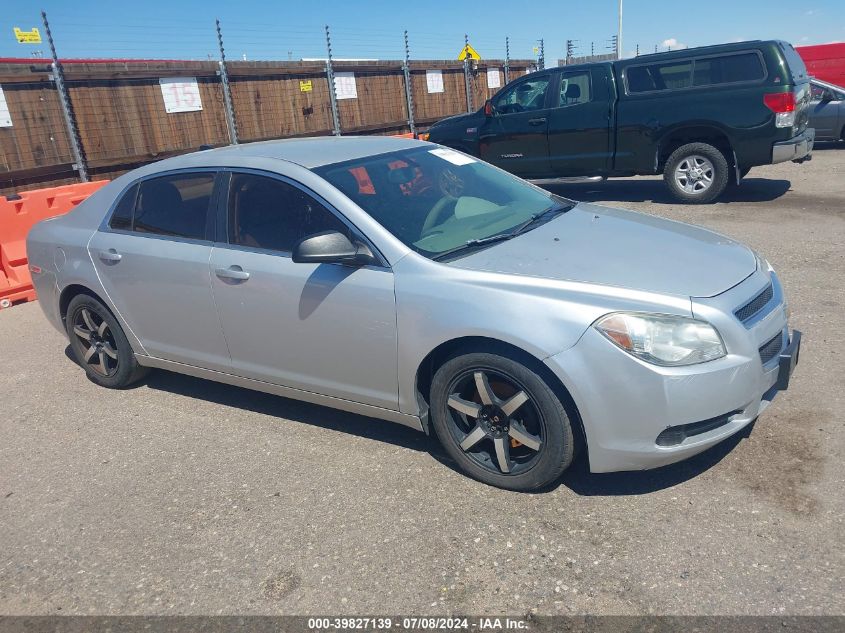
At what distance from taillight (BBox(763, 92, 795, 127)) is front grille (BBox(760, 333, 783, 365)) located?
667 cm

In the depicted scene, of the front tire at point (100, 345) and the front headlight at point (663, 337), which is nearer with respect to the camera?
the front headlight at point (663, 337)

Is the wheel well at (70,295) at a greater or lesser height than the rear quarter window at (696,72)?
lesser

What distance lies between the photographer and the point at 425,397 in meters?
3.43

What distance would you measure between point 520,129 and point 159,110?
6175mm

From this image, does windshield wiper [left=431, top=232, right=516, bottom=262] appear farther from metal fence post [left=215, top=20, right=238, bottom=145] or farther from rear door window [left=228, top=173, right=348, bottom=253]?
metal fence post [left=215, top=20, right=238, bottom=145]

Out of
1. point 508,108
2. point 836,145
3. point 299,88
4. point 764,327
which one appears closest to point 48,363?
point 764,327

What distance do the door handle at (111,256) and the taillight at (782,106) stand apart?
313 inches

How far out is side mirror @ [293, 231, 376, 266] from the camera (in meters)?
3.34

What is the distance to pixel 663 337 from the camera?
2834 millimetres

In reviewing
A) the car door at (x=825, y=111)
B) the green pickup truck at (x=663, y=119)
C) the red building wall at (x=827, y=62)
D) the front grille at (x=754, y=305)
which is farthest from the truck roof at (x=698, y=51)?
the red building wall at (x=827, y=62)

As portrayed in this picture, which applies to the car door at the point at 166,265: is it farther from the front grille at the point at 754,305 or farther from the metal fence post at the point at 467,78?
the metal fence post at the point at 467,78

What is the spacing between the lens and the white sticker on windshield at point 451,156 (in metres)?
4.37

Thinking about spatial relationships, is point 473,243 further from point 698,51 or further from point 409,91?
point 409,91

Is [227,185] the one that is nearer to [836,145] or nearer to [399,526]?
[399,526]
